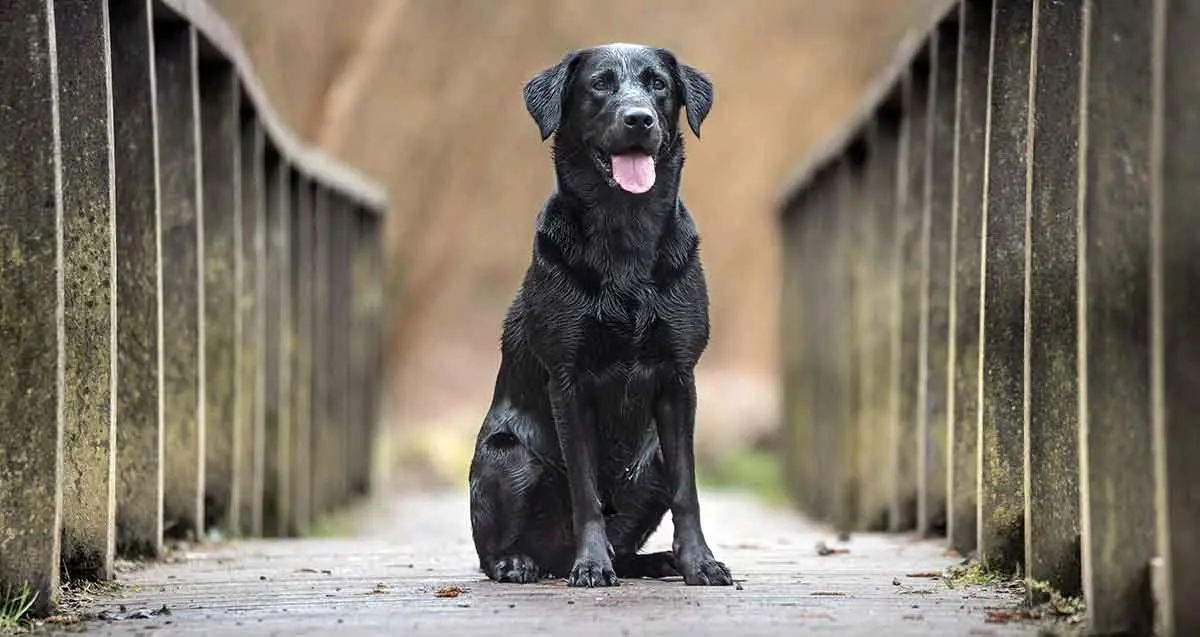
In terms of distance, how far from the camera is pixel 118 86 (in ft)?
27.5

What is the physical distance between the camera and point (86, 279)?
716cm

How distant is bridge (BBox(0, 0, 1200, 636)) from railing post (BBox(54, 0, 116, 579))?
11mm

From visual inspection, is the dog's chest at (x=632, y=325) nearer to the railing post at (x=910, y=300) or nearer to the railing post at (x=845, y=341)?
the railing post at (x=910, y=300)

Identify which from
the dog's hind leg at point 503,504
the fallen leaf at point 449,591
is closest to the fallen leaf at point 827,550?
the dog's hind leg at point 503,504

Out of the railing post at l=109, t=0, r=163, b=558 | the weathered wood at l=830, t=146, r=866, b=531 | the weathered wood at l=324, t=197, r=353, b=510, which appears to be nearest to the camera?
the railing post at l=109, t=0, r=163, b=558

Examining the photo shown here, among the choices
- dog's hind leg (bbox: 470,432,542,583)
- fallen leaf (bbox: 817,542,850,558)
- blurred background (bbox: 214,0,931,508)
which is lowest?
fallen leaf (bbox: 817,542,850,558)

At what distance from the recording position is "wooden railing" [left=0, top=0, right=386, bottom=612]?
6.07m

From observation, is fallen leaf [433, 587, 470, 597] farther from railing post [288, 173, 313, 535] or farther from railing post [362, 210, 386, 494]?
railing post [362, 210, 386, 494]

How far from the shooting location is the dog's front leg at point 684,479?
6.80m

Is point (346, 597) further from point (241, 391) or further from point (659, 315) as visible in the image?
point (241, 391)

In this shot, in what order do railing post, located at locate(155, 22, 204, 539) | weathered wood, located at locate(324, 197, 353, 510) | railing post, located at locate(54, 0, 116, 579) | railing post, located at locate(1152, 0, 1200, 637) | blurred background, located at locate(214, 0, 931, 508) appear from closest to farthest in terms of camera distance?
railing post, located at locate(1152, 0, 1200, 637) < railing post, located at locate(54, 0, 116, 579) < railing post, located at locate(155, 22, 204, 539) < weathered wood, located at locate(324, 197, 353, 510) < blurred background, located at locate(214, 0, 931, 508)

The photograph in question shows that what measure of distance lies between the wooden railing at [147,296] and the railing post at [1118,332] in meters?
2.98

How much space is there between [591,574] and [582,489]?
285 mm

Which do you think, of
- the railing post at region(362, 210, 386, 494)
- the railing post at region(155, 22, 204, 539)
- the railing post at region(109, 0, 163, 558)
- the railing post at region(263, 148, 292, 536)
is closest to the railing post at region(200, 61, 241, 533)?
the railing post at region(155, 22, 204, 539)
